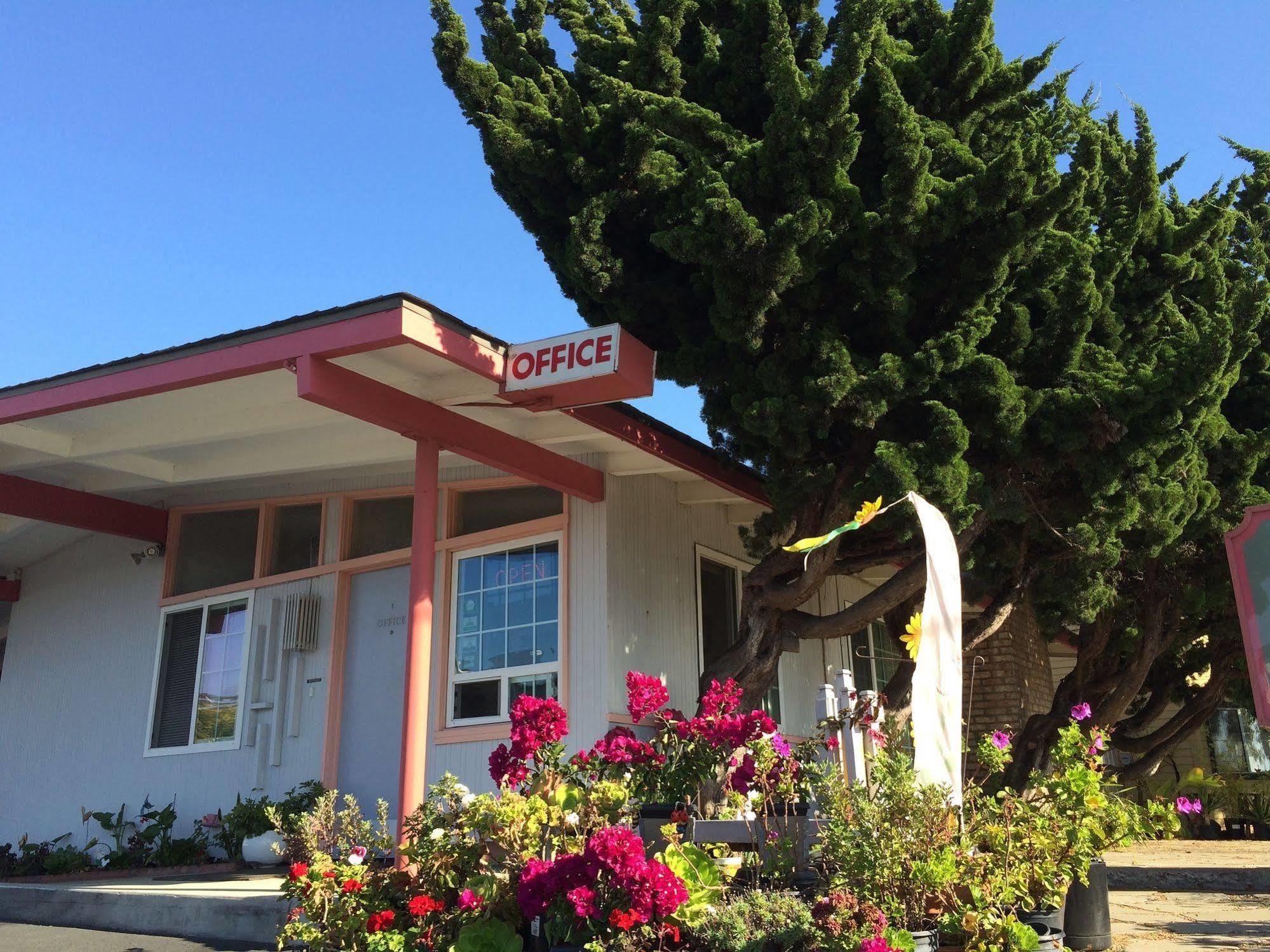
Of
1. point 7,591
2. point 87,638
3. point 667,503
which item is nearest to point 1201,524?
point 667,503

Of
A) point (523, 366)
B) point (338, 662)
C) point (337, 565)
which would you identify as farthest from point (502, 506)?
point (523, 366)

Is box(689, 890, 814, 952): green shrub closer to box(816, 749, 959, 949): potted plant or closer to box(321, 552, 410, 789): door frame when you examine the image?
box(816, 749, 959, 949): potted plant

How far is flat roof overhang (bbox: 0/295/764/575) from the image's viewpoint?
602 cm

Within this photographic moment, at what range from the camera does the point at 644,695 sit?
5312mm

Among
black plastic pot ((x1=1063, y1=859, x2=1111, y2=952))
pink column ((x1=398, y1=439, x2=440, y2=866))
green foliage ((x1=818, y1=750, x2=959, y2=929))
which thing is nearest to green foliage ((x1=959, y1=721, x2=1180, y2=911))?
green foliage ((x1=818, y1=750, x2=959, y2=929))

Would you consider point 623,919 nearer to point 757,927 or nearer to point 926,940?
point 757,927

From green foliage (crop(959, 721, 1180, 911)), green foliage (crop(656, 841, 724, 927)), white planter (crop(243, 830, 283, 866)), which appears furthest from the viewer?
white planter (crop(243, 830, 283, 866))

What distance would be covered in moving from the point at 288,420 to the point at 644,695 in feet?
12.7

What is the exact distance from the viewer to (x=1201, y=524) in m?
8.69

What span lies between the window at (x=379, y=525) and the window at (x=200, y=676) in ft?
4.19

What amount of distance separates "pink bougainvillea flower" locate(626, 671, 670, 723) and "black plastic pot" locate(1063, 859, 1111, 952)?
2.21 metres

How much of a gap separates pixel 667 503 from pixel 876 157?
333cm

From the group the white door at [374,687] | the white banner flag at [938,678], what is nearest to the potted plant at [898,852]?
the white banner flag at [938,678]

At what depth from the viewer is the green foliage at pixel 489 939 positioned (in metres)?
4.43
